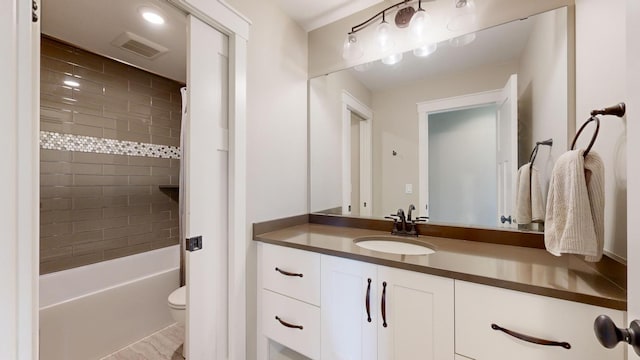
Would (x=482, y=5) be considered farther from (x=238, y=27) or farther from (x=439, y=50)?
(x=238, y=27)

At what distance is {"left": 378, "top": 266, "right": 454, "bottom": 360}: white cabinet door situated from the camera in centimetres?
91

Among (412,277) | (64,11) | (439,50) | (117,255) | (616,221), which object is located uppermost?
(64,11)

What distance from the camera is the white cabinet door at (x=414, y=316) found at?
907mm

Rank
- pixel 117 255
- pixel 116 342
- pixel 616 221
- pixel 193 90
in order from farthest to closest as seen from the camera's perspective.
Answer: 1. pixel 117 255
2. pixel 116 342
3. pixel 193 90
4. pixel 616 221

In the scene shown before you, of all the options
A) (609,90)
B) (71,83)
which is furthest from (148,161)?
(609,90)

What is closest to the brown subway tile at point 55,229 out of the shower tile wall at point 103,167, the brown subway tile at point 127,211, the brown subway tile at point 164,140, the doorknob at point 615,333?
the shower tile wall at point 103,167

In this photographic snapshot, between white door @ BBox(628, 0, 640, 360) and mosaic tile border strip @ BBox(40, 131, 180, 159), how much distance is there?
308cm

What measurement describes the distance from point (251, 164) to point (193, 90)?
48cm

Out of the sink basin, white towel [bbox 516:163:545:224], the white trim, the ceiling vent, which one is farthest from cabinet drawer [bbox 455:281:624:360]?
the ceiling vent

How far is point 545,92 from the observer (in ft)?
3.89

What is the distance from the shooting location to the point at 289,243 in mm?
1310

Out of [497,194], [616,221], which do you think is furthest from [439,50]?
[616,221]

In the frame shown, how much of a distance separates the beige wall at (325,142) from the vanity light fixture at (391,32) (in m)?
0.27

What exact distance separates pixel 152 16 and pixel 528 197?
2.45m
